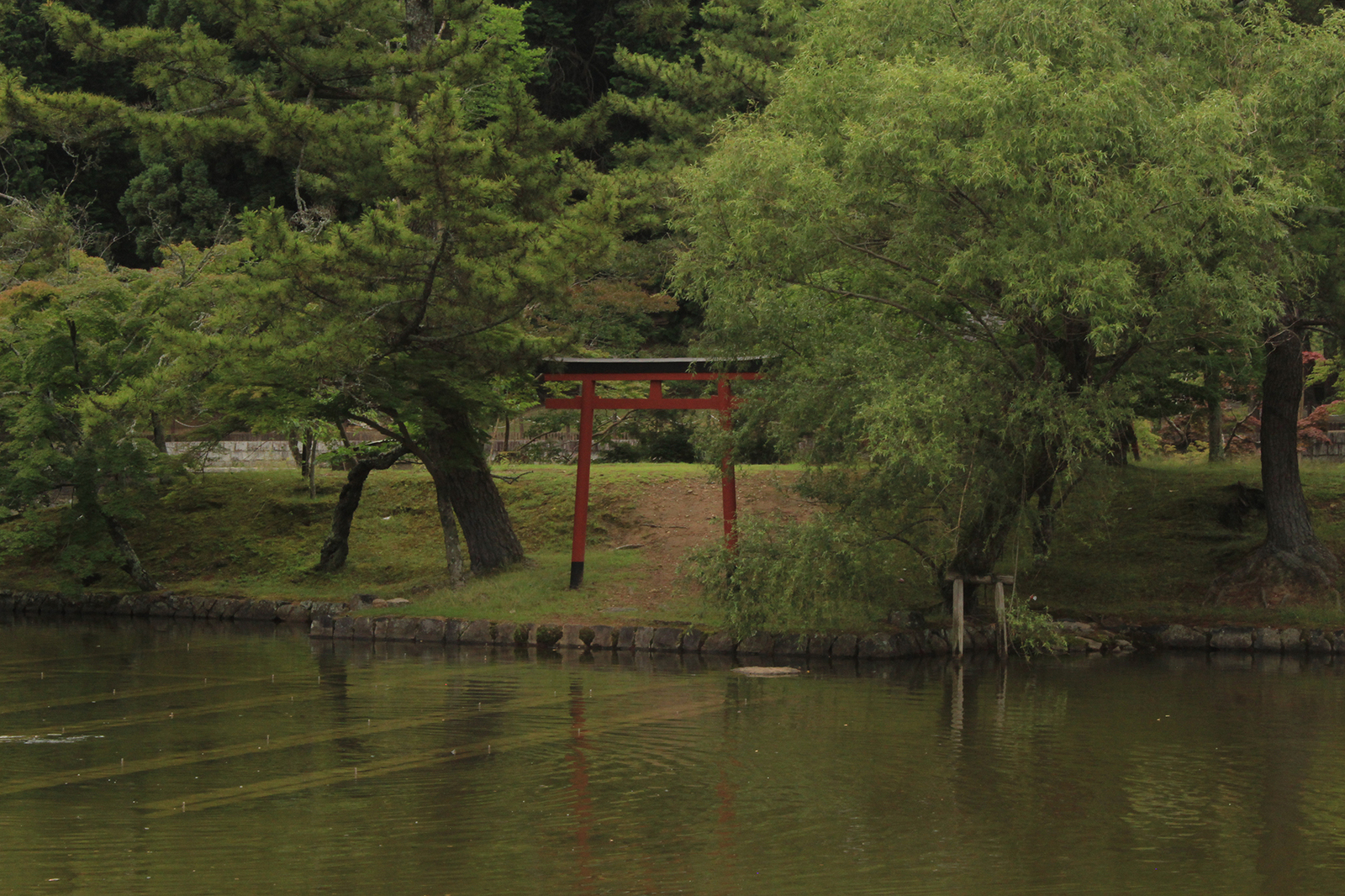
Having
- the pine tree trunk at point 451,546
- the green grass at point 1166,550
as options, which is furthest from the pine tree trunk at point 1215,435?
the pine tree trunk at point 451,546

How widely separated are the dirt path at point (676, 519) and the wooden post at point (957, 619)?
410 centimetres

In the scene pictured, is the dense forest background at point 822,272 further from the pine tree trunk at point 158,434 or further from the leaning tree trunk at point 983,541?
the pine tree trunk at point 158,434

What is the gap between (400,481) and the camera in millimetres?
27672

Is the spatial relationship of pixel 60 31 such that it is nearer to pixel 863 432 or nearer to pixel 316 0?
pixel 316 0

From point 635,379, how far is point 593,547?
476 cm

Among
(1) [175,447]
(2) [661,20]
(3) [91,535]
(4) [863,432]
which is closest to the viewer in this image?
(4) [863,432]

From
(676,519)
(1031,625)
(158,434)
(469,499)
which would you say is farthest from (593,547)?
(1031,625)

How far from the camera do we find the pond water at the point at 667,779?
7.70 metres

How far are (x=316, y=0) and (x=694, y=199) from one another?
287 inches

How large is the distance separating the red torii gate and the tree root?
726 centimetres

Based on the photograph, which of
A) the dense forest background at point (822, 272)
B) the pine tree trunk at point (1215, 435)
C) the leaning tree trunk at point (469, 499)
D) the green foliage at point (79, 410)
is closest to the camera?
the dense forest background at point (822, 272)

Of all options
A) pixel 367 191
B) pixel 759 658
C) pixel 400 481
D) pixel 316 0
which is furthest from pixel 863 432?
pixel 400 481

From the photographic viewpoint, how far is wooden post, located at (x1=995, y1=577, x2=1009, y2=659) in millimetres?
16667

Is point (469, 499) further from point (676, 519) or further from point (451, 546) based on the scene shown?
point (676, 519)
